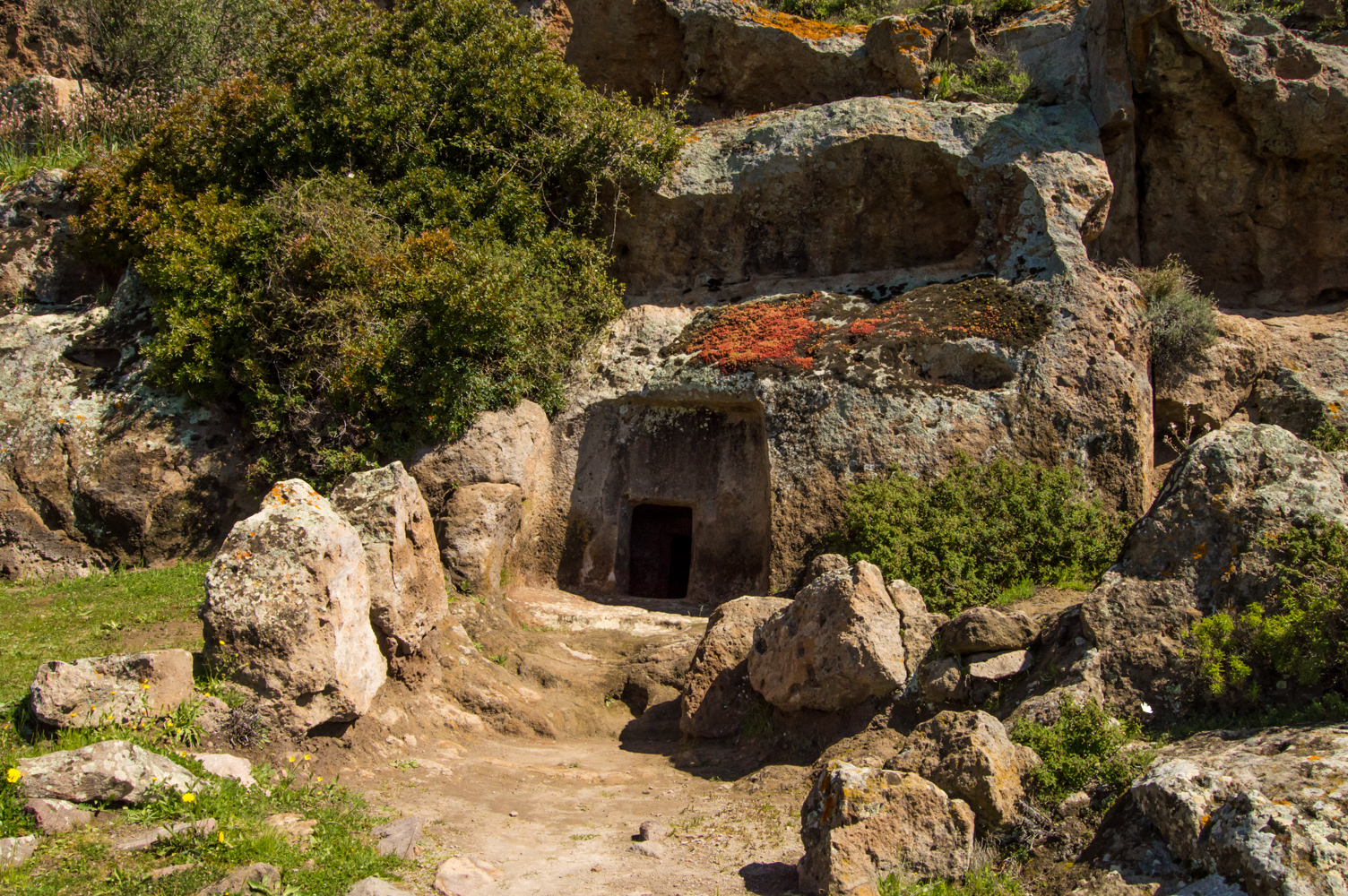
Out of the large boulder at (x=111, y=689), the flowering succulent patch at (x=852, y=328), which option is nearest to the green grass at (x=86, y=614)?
the large boulder at (x=111, y=689)

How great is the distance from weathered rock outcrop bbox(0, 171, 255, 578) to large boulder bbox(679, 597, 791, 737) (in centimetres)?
668

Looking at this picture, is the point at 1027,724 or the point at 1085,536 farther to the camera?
the point at 1085,536

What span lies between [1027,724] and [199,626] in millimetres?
6937

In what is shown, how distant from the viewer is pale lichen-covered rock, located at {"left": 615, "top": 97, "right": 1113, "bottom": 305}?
1229cm

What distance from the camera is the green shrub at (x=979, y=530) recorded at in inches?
381

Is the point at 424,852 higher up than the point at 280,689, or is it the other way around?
the point at 280,689

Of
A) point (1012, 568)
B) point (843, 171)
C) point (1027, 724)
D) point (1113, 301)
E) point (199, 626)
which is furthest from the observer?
point (843, 171)

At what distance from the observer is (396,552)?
25.6ft

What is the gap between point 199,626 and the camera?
8.20 meters

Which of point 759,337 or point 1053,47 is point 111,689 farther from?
point 1053,47

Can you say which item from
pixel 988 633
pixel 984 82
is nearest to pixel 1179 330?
pixel 984 82

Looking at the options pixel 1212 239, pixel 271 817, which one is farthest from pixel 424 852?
pixel 1212 239

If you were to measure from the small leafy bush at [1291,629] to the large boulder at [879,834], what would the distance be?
1.82m

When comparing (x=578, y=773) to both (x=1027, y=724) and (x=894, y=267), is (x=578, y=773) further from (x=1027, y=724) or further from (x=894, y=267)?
(x=894, y=267)
